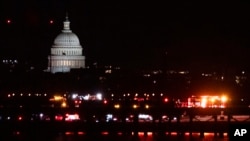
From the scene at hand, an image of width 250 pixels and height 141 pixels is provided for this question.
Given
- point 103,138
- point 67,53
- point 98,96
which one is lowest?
point 103,138

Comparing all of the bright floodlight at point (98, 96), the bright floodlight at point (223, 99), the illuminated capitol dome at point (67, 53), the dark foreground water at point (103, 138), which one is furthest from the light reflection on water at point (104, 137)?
the illuminated capitol dome at point (67, 53)

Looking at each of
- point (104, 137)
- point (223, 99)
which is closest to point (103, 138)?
point (104, 137)

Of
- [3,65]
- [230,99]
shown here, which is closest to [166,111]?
[230,99]

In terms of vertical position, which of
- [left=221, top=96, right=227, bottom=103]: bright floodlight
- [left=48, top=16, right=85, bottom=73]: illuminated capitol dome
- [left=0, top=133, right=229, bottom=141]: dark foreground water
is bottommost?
[left=0, top=133, right=229, bottom=141]: dark foreground water

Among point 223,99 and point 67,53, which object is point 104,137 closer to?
point 223,99

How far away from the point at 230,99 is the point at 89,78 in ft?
93.6

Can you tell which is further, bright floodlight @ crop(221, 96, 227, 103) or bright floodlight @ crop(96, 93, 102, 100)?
bright floodlight @ crop(96, 93, 102, 100)

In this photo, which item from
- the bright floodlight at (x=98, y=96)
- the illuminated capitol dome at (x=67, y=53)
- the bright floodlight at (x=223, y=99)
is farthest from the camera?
the illuminated capitol dome at (x=67, y=53)

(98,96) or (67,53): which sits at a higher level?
(67,53)

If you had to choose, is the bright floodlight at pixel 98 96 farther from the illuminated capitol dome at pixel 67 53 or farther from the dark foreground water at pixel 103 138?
the illuminated capitol dome at pixel 67 53

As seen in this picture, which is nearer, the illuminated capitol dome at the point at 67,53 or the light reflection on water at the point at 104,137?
the light reflection on water at the point at 104,137

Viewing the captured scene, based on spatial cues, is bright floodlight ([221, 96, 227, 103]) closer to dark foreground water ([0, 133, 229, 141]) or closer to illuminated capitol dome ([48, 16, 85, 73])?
dark foreground water ([0, 133, 229, 141])

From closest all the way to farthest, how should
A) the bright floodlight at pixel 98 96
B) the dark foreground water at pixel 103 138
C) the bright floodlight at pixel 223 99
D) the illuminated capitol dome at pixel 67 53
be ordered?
1. the dark foreground water at pixel 103 138
2. the bright floodlight at pixel 223 99
3. the bright floodlight at pixel 98 96
4. the illuminated capitol dome at pixel 67 53

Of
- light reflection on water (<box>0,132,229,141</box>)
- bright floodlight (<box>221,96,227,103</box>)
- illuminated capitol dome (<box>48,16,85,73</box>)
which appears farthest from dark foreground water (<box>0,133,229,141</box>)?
illuminated capitol dome (<box>48,16,85,73</box>)
